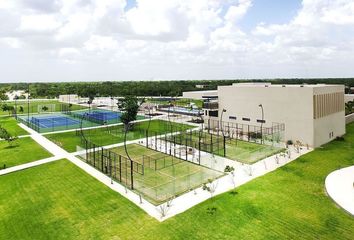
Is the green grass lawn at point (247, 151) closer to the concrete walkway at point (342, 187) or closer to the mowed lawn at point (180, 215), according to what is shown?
the mowed lawn at point (180, 215)

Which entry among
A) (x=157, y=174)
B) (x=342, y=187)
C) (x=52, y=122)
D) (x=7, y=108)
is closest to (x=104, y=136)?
(x=157, y=174)

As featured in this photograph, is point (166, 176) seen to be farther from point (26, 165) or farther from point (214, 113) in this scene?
point (214, 113)

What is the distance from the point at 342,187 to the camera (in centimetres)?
1998

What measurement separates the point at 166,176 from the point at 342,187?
13.0 metres

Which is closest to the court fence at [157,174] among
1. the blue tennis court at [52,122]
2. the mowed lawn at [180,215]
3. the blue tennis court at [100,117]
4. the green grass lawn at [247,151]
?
the mowed lawn at [180,215]

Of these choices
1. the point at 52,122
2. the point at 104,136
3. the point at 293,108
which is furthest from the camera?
the point at 52,122

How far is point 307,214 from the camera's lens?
1644 cm

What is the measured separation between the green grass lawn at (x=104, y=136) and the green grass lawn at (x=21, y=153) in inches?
103

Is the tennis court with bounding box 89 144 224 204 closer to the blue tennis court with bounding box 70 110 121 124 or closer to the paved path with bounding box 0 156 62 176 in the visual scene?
the paved path with bounding box 0 156 62 176

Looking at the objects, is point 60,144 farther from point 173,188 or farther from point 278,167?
point 278,167

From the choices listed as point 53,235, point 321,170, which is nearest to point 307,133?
point 321,170

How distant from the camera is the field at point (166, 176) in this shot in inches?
782

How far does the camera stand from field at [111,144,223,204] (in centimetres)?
1988

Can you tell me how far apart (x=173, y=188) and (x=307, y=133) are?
1909cm
